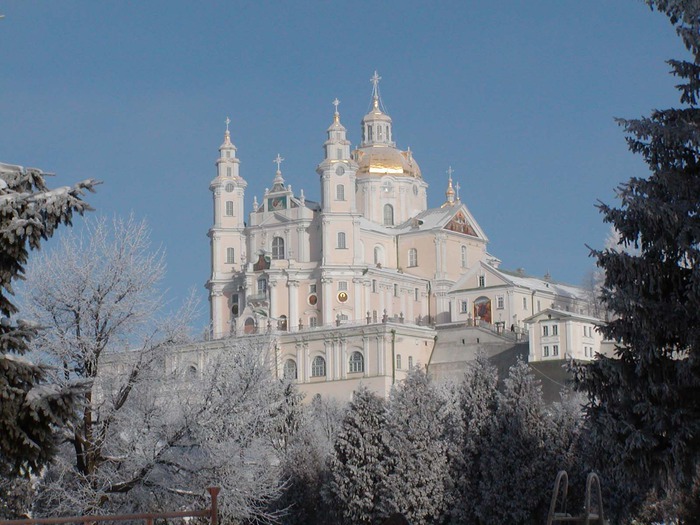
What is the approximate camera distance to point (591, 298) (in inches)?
4316

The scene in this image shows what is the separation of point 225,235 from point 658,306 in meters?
90.3

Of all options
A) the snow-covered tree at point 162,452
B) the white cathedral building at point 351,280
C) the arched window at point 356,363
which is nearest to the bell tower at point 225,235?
the white cathedral building at point 351,280

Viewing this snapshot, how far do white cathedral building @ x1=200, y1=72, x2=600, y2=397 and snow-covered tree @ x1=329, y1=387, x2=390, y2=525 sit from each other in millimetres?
48360

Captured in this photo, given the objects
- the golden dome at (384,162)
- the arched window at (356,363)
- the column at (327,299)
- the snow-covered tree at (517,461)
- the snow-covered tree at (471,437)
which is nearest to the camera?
the snow-covered tree at (517,461)

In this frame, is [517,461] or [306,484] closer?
[517,461]

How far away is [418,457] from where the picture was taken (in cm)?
4244

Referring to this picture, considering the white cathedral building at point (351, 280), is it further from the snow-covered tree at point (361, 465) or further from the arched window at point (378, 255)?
the snow-covered tree at point (361, 465)

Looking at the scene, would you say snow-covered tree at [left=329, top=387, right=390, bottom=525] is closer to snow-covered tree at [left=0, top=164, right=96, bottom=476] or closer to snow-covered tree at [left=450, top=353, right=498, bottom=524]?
snow-covered tree at [left=450, top=353, right=498, bottom=524]

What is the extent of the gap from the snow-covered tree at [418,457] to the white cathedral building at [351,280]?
158 ft

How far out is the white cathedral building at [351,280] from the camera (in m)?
97.2

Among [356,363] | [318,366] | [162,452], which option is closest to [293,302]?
[318,366]

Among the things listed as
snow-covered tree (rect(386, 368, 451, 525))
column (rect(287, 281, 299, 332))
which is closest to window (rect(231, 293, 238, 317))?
column (rect(287, 281, 299, 332))

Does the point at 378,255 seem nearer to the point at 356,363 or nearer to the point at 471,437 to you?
the point at 356,363

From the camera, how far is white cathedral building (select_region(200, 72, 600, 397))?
97.2 meters
